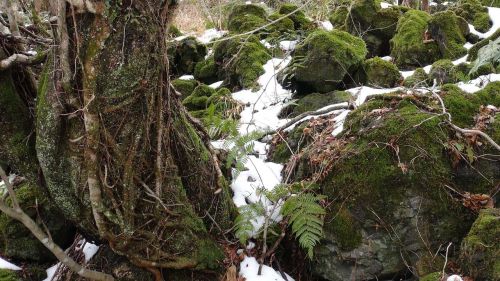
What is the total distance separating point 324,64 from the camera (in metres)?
5.36

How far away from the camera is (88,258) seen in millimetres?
3398

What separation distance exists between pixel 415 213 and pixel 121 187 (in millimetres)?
2085

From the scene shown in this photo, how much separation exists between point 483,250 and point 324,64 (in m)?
3.16

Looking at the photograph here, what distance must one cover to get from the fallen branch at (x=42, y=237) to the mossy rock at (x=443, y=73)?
4.15 m

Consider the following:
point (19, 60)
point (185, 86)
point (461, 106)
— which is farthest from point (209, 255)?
point (185, 86)

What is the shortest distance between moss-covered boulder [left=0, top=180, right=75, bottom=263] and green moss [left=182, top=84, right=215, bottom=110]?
9.05 feet

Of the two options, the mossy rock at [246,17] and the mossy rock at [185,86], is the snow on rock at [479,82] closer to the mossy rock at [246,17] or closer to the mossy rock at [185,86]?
the mossy rock at [185,86]

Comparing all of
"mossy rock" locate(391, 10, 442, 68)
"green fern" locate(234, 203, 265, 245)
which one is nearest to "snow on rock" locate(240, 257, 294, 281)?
"green fern" locate(234, 203, 265, 245)

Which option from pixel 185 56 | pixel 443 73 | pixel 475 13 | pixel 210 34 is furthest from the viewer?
pixel 210 34

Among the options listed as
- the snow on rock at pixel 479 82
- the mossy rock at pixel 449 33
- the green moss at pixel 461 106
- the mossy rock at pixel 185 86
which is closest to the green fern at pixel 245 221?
the green moss at pixel 461 106

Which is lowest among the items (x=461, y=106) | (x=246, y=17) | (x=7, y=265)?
(x=246, y=17)

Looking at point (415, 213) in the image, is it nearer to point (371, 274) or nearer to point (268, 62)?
point (371, 274)

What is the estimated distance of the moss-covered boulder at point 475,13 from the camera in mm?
6848

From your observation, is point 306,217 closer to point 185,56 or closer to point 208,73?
point 208,73
